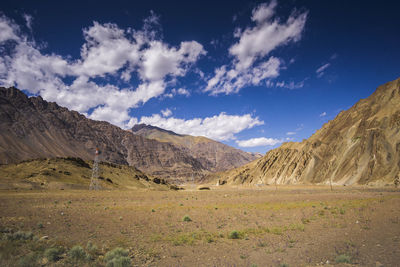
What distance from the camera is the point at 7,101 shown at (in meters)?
176

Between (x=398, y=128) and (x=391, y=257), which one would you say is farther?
(x=398, y=128)

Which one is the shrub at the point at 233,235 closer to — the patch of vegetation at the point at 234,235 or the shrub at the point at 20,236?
the patch of vegetation at the point at 234,235

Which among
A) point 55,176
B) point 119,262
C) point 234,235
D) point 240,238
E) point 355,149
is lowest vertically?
point 240,238

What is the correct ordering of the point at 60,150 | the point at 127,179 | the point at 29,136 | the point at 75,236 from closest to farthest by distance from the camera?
the point at 75,236, the point at 127,179, the point at 29,136, the point at 60,150

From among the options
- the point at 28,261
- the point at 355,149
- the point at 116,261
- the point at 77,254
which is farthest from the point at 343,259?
the point at 355,149

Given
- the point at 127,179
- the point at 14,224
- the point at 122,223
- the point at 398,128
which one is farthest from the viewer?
the point at 127,179

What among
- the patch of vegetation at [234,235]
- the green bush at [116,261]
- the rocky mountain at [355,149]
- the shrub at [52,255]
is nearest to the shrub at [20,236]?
the shrub at [52,255]

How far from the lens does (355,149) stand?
204ft

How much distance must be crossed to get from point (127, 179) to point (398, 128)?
78360mm

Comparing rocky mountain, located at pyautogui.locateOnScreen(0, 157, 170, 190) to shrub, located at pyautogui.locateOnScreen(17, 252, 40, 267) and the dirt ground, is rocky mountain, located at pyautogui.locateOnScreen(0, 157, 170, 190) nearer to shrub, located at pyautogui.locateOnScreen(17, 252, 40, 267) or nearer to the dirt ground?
the dirt ground

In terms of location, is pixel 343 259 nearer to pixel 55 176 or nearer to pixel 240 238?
pixel 240 238

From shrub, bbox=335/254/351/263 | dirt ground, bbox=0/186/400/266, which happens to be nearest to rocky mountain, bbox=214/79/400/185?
dirt ground, bbox=0/186/400/266

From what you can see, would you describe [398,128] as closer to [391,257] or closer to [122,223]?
[391,257]

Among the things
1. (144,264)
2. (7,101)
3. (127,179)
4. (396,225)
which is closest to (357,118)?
(396,225)
